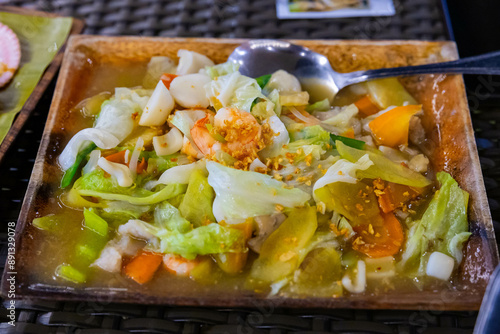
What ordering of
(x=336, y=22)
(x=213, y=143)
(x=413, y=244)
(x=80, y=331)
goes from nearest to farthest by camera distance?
(x=80, y=331), (x=413, y=244), (x=213, y=143), (x=336, y=22)

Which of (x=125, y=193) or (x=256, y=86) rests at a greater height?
(x=256, y=86)

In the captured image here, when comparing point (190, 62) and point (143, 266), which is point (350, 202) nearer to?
point (143, 266)

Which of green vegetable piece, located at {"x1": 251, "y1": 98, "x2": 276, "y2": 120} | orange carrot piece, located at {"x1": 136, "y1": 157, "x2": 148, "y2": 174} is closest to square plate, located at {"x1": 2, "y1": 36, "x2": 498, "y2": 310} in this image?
orange carrot piece, located at {"x1": 136, "y1": 157, "x2": 148, "y2": 174}

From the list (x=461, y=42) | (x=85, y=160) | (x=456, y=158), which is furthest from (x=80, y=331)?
(x=461, y=42)

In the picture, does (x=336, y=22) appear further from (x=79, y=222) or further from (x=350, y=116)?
(x=79, y=222)

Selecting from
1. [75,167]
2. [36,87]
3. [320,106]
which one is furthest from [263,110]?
[36,87]

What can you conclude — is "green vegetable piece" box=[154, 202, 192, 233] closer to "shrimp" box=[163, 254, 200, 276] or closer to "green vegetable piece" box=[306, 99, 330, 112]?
"shrimp" box=[163, 254, 200, 276]
